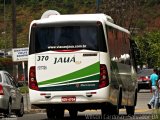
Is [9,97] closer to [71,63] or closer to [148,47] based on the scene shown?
[71,63]

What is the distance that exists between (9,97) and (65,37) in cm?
389

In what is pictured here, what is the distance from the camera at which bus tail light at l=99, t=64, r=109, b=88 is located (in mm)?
19969

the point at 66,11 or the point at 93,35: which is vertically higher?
the point at 93,35

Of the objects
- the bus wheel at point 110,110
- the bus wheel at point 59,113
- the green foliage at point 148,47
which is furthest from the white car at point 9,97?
the green foliage at point 148,47

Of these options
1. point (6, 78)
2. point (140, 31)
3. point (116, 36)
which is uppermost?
point (116, 36)

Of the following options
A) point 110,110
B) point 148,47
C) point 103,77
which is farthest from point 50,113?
point 148,47

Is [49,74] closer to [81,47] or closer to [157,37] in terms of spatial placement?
[81,47]

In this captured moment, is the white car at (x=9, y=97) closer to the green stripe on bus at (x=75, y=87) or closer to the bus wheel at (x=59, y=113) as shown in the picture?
Answer: the bus wheel at (x=59, y=113)

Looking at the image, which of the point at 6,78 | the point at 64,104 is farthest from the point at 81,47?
the point at 6,78

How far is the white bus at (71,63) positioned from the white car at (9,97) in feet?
7.26

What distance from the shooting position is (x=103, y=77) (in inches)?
787

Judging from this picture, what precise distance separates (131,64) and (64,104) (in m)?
6.40

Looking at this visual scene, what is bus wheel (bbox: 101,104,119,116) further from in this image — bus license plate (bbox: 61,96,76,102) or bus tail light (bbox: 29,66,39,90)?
bus tail light (bbox: 29,66,39,90)

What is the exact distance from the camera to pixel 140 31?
344 feet
